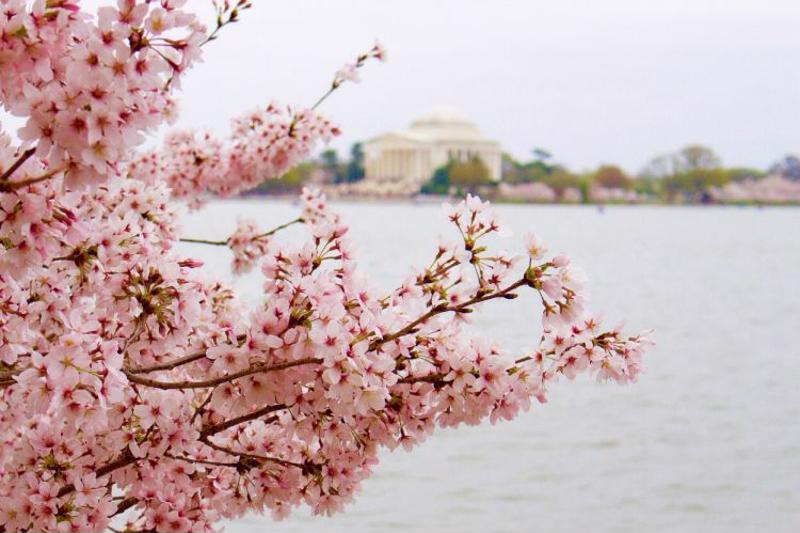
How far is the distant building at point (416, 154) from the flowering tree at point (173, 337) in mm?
151706

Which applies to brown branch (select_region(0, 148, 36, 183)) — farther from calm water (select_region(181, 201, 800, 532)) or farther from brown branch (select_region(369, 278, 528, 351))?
calm water (select_region(181, 201, 800, 532))

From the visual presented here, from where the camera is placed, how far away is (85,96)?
2.28m

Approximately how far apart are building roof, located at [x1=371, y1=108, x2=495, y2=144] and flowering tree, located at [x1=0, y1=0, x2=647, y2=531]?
159829 millimetres

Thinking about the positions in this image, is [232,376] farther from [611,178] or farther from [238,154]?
[611,178]

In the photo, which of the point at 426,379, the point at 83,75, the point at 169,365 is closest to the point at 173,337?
the point at 169,365

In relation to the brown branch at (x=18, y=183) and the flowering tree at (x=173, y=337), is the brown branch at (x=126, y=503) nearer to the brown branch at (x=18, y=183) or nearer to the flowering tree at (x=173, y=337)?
the flowering tree at (x=173, y=337)

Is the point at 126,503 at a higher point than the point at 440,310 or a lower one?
lower

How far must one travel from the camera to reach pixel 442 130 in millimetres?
173750

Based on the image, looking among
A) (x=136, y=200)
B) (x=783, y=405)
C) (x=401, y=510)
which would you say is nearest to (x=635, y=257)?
(x=783, y=405)

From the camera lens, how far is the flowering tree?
7.58ft

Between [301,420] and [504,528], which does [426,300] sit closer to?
[301,420]

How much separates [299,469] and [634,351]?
1261 mm

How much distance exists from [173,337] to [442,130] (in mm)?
172106

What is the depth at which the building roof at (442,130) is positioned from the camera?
166m
